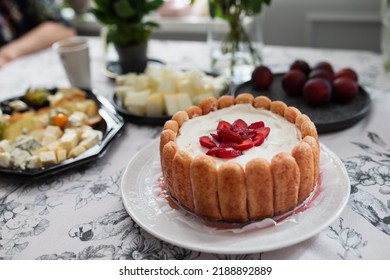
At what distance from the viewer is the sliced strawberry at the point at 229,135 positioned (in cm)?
82

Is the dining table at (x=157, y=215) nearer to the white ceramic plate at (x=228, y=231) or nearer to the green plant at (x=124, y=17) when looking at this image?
the white ceramic plate at (x=228, y=231)

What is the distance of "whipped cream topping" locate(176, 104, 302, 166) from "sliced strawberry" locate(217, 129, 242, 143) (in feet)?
0.12

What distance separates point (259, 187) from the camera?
0.73m

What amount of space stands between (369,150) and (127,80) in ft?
2.50

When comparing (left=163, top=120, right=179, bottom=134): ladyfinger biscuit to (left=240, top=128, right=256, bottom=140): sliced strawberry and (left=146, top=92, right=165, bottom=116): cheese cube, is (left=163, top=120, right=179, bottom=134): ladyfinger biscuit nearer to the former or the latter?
(left=240, top=128, right=256, bottom=140): sliced strawberry

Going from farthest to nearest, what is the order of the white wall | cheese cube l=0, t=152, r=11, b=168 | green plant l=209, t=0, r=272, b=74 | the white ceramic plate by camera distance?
the white wall, green plant l=209, t=0, r=272, b=74, cheese cube l=0, t=152, r=11, b=168, the white ceramic plate

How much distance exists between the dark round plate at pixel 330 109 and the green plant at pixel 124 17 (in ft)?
1.52

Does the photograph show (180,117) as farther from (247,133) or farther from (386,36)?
(386,36)

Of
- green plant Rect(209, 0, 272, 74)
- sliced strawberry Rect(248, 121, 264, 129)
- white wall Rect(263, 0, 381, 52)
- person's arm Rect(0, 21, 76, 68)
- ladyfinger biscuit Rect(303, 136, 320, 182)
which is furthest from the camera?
white wall Rect(263, 0, 381, 52)

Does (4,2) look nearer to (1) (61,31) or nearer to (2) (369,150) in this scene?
(1) (61,31)

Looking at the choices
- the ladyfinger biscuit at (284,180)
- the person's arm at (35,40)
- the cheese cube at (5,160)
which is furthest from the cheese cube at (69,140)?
the person's arm at (35,40)

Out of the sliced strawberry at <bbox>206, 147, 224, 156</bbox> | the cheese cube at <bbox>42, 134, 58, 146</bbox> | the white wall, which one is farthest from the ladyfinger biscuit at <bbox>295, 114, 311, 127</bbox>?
the white wall

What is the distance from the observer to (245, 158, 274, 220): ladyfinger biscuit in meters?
0.73

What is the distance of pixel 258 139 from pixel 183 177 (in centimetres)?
18
